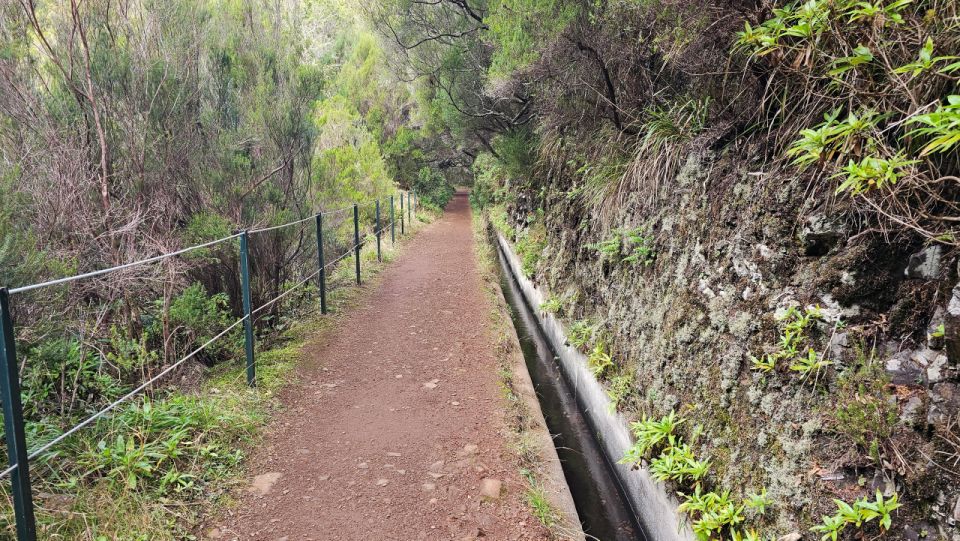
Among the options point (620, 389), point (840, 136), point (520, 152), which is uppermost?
point (520, 152)

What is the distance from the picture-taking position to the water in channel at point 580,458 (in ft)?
14.0

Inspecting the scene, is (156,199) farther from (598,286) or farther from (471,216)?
(471,216)

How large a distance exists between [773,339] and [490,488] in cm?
202

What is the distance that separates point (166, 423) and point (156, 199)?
7.44 ft

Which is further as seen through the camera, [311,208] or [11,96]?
[311,208]

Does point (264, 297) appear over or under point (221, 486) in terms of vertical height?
over

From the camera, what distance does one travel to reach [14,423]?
8.02 feet

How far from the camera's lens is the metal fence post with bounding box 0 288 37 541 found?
7.81ft

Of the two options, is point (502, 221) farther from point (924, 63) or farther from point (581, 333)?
point (924, 63)

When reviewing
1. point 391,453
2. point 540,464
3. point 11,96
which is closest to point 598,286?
point 540,464

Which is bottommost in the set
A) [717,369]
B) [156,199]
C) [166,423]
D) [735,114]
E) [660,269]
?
[166,423]

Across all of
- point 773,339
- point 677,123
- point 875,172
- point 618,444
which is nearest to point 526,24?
point 677,123

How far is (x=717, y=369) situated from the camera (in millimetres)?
3516

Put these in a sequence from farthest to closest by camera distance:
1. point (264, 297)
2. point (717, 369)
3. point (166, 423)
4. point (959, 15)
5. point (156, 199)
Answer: point (264, 297) → point (156, 199) → point (166, 423) → point (717, 369) → point (959, 15)
